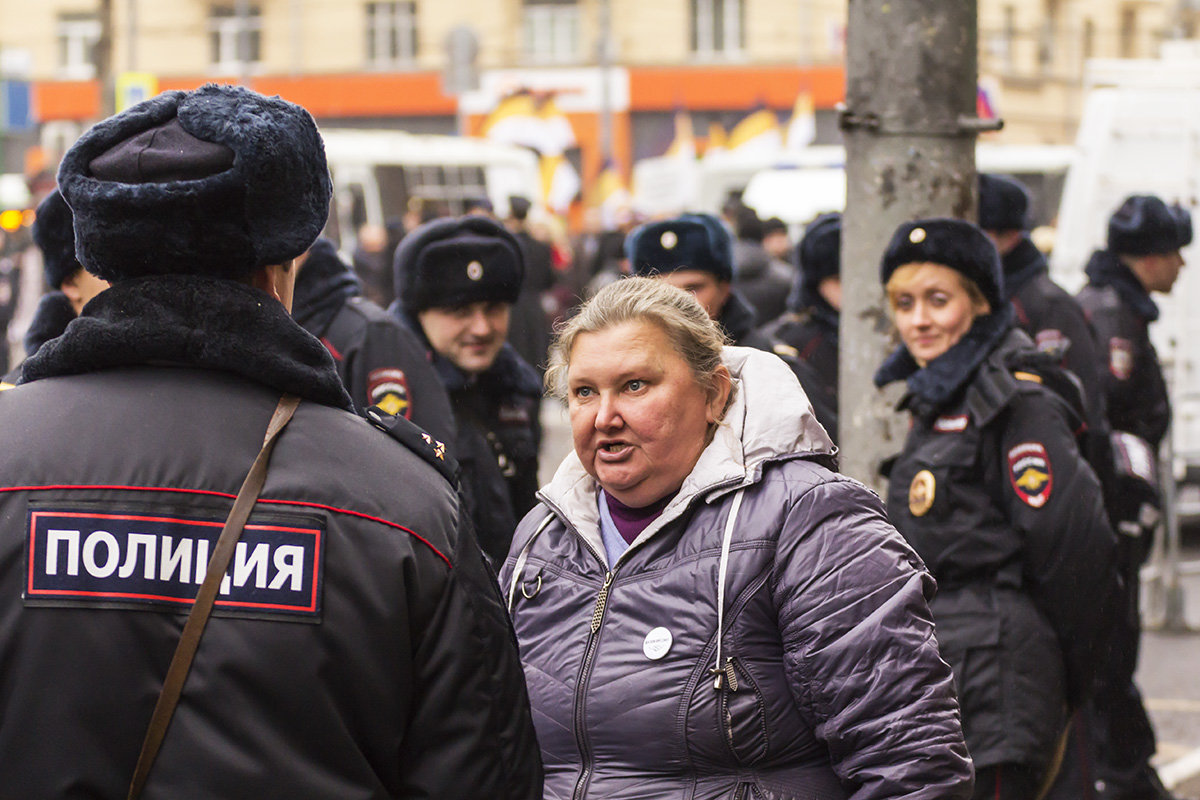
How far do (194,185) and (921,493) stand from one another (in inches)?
99.8

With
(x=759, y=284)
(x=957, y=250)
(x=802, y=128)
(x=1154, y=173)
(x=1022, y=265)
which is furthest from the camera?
(x=802, y=128)

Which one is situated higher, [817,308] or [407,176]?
[407,176]

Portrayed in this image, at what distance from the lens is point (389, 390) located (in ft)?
15.2

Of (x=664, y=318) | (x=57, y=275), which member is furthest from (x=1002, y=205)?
(x=664, y=318)

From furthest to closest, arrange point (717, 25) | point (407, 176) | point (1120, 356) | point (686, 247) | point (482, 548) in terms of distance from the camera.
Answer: point (717, 25)
point (407, 176)
point (1120, 356)
point (686, 247)
point (482, 548)

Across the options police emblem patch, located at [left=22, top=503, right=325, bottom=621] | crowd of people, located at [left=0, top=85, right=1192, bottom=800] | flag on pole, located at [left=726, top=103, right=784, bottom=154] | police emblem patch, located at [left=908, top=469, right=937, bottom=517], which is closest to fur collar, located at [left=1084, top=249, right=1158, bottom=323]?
crowd of people, located at [left=0, top=85, right=1192, bottom=800]

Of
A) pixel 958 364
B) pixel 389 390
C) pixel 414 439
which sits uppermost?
pixel 414 439

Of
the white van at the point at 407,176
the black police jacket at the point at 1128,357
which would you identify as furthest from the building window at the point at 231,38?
the black police jacket at the point at 1128,357

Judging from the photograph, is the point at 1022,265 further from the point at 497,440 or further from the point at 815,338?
the point at 497,440

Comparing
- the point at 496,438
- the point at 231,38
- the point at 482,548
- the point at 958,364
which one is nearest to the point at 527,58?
the point at 231,38

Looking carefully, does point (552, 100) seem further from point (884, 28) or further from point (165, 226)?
point (165, 226)

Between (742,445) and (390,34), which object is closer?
(742,445)

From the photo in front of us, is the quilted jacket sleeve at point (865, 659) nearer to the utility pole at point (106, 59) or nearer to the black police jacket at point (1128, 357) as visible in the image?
the black police jacket at point (1128, 357)

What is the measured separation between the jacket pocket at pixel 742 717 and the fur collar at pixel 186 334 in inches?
36.9
